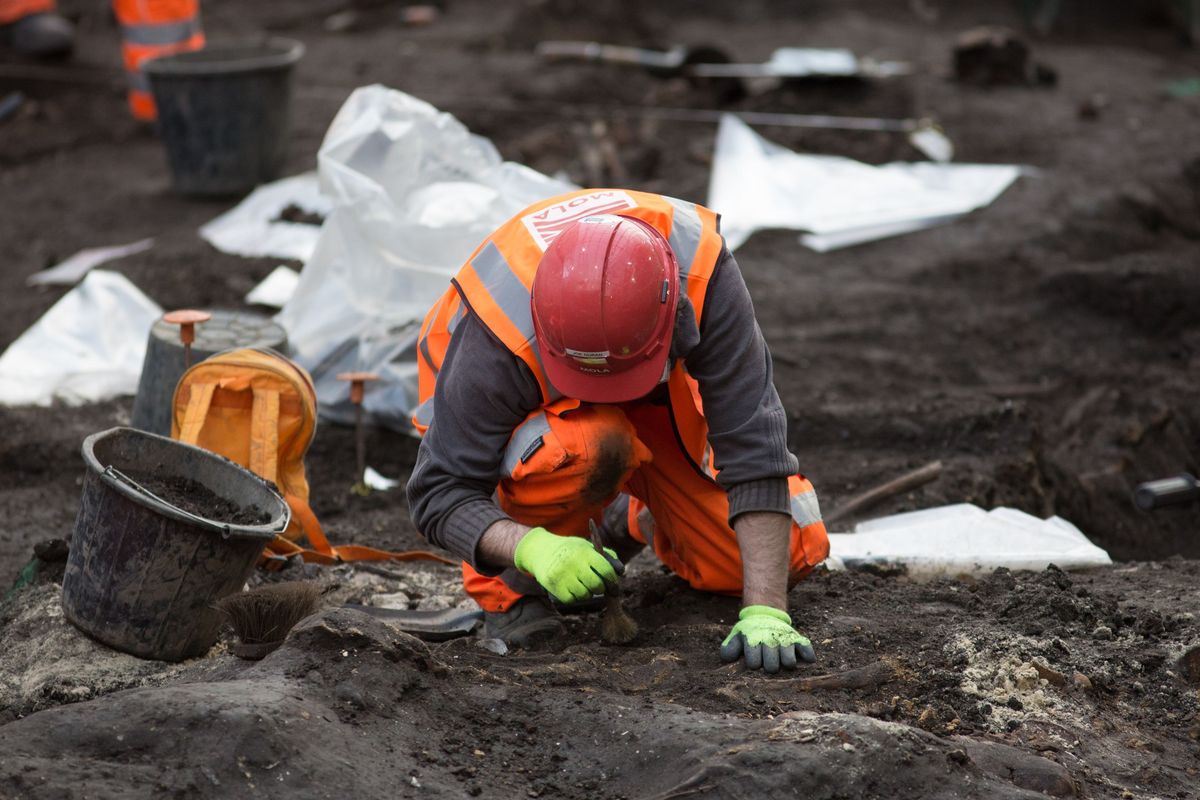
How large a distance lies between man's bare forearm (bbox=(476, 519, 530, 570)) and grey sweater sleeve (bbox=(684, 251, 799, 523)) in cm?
47

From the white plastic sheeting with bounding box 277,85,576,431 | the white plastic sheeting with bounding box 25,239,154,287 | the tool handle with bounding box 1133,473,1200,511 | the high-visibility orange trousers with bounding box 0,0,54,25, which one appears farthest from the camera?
the high-visibility orange trousers with bounding box 0,0,54,25

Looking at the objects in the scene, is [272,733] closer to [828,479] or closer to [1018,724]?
[1018,724]

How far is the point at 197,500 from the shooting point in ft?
9.89

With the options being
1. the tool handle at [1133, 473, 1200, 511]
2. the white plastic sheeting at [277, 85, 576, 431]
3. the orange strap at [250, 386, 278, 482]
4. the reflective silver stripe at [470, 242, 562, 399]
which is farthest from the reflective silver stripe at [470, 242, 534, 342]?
the tool handle at [1133, 473, 1200, 511]

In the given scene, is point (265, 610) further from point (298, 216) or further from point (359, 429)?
point (298, 216)

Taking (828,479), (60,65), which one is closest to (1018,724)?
(828,479)

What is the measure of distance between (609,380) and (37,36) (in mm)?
8510

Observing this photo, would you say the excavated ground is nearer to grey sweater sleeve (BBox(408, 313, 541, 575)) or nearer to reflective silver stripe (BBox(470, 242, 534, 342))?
grey sweater sleeve (BBox(408, 313, 541, 575))

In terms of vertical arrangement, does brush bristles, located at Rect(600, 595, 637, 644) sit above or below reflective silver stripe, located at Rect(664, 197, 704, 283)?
below

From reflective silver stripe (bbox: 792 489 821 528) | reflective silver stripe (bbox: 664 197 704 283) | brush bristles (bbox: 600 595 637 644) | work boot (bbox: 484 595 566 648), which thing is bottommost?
work boot (bbox: 484 595 566 648)

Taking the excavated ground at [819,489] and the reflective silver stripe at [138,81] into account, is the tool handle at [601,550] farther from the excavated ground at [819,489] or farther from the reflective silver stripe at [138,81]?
the reflective silver stripe at [138,81]

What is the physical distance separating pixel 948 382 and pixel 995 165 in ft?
9.54

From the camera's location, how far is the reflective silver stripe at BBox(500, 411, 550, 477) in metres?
2.79

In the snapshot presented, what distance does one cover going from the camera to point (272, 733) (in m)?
2.13
